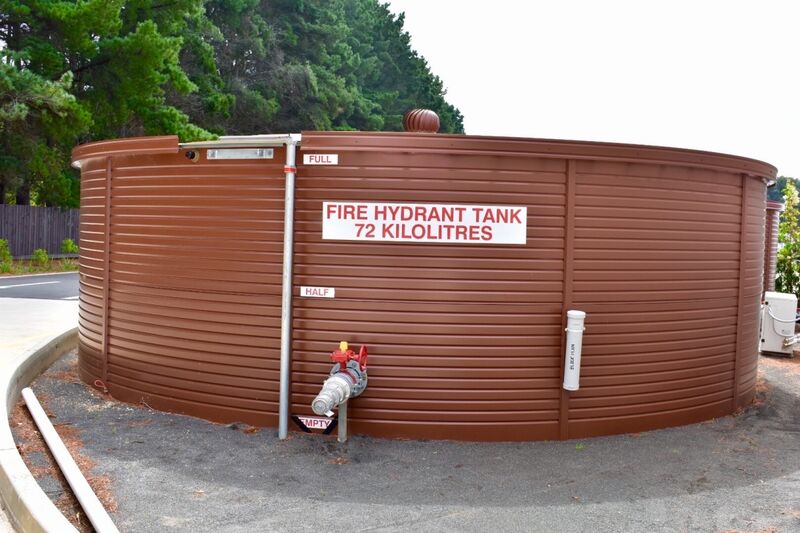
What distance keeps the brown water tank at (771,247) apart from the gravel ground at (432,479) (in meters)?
10.9

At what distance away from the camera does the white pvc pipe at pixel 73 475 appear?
4648mm

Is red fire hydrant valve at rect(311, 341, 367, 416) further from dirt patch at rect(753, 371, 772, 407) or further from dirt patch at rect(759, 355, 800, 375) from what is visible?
dirt patch at rect(759, 355, 800, 375)

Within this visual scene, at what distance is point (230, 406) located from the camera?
730 centimetres

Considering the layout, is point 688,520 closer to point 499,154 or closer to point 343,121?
point 499,154

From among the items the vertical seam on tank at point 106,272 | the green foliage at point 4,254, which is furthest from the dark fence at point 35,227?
the vertical seam on tank at point 106,272

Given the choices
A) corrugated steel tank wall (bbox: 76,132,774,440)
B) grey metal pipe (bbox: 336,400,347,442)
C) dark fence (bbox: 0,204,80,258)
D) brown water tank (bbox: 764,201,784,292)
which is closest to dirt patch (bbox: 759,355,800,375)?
corrugated steel tank wall (bbox: 76,132,774,440)

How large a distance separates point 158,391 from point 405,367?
2812mm

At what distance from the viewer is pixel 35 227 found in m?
29.0

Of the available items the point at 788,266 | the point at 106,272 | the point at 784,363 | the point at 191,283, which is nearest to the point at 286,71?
the point at 788,266

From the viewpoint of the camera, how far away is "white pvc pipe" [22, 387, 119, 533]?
465 centimetres

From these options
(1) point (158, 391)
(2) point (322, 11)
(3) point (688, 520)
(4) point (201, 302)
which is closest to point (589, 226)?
(3) point (688, 520)

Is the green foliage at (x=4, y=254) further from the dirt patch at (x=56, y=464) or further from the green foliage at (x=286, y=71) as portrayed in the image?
the dirt patch at (x=56, y=464)

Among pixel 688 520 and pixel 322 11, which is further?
pixel 322 11

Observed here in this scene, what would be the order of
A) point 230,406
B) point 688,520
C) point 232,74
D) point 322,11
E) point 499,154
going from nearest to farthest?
point 688,520
point 499,154
point 230,406
point 232,74
point 322,11
